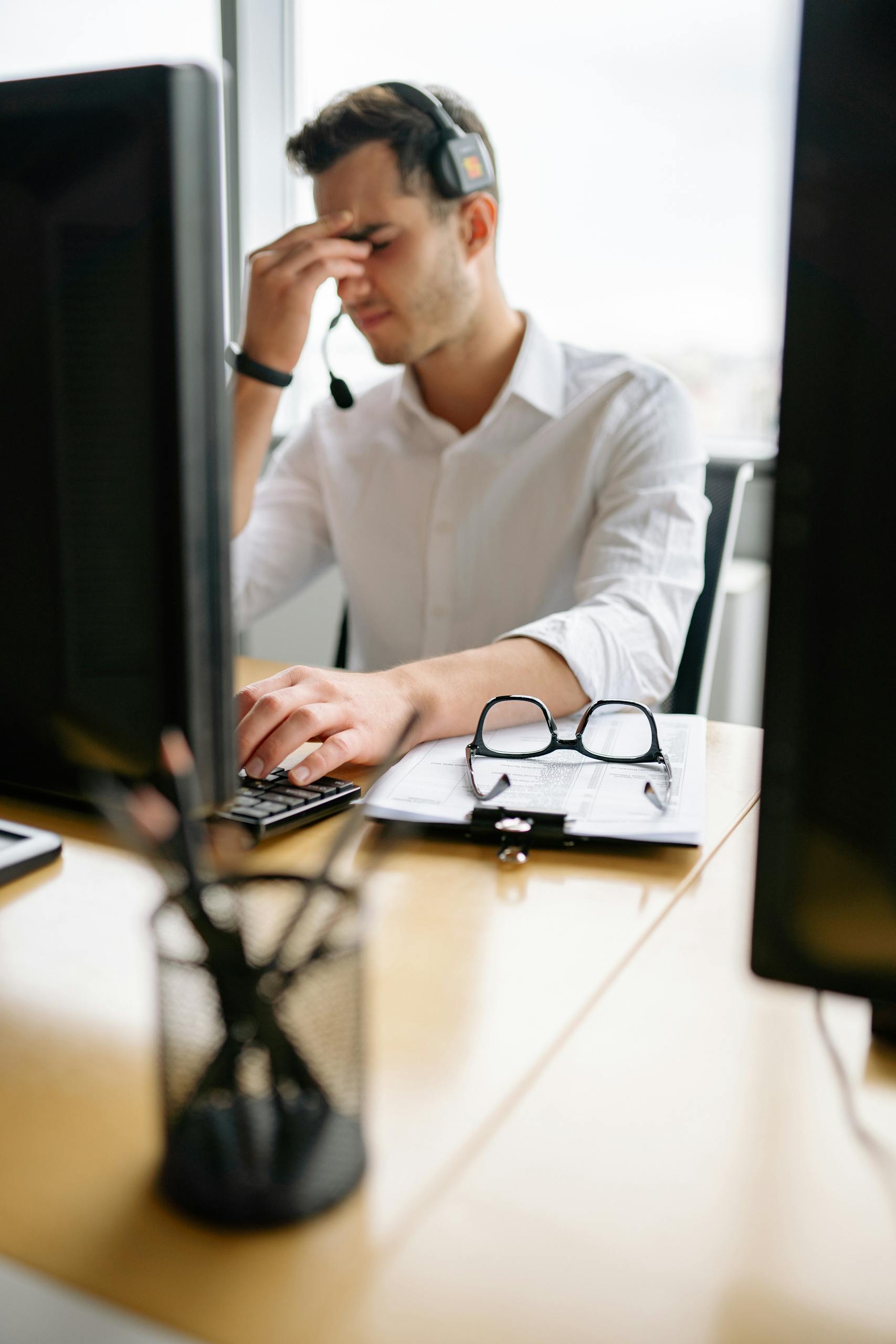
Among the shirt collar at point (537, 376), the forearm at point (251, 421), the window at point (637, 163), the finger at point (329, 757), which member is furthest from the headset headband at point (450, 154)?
the finger at point (329, 757)

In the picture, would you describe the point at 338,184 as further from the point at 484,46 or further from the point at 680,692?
the point at 484,46

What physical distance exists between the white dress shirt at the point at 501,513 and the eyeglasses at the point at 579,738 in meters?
0.21

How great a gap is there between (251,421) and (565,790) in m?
0.86

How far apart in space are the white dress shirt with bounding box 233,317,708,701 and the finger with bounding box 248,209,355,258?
298mm

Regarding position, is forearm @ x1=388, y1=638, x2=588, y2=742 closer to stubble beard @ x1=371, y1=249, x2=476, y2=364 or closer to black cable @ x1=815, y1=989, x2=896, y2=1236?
black cable @ x1=815, y1=989, x2=896, y2=1236

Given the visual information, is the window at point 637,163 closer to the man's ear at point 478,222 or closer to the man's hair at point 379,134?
the man's ear at point 478,222

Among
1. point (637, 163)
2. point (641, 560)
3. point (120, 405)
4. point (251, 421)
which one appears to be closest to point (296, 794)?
point (120, 405)

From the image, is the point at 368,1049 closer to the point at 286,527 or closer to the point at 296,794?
the point at 296,794

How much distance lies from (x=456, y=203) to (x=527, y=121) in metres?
0.99

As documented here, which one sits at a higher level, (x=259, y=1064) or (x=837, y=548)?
(x=837, y=548)

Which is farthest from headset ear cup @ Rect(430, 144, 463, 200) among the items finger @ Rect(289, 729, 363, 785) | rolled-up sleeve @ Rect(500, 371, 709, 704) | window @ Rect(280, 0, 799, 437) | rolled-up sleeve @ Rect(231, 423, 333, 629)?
finger @ Rect(289, 729, 363, 785)

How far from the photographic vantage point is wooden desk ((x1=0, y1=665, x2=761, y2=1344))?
371 millimetres

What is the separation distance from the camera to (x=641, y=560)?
128 centimetres

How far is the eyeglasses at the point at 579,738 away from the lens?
0.82 metres
